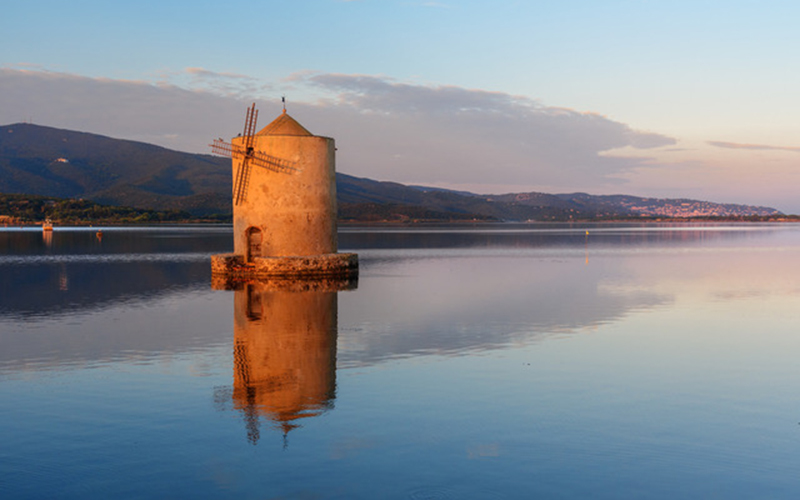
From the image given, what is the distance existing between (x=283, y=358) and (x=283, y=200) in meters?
14.6

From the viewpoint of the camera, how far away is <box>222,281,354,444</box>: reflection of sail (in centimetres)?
852

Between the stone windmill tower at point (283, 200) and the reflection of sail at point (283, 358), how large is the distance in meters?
5.14

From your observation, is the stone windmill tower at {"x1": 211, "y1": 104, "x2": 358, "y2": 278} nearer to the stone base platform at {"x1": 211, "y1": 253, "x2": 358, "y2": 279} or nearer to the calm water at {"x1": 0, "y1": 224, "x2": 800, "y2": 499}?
the stone base platform at {"x1": 211, "y1": 253, "x2": 358, "y2": 279}

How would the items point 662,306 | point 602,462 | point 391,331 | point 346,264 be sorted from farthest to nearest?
point 346,264 < point 662,306 < point 391,331 < point 602,462

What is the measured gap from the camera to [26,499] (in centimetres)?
593

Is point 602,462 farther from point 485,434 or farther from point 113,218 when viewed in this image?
point 113,218

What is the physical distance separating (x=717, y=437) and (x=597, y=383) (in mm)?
2522

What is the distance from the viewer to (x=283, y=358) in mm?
11594

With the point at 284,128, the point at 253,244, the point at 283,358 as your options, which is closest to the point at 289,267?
the point at 253,244

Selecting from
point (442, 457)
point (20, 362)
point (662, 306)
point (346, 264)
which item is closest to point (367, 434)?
point (442, 457)

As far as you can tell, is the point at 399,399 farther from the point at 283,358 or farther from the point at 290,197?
the point at 290,197

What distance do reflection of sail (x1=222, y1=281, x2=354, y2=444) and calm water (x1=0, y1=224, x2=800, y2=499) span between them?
5cm

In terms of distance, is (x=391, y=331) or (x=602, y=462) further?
(x=391, y=331)

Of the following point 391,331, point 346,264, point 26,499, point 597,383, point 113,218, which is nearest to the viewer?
point 26,499
